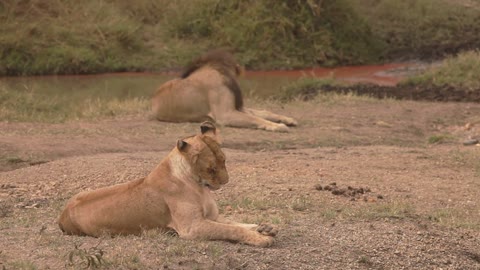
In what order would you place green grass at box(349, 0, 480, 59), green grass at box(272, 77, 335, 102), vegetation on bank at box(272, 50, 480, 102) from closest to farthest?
1. vegetation on bank at box(272, 50, 480, 102)
2. green grass at box(272, 77, 335, 102)
3. green grass at box(349, 0, 480, 59)

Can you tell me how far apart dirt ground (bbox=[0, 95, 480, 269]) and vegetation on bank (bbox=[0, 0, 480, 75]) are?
8.83m

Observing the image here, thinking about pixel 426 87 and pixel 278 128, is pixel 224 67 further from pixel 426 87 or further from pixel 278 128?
pixel 426 87

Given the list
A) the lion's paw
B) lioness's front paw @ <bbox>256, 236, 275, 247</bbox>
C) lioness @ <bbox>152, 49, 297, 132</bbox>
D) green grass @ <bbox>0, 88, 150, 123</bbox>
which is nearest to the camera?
lioness's front paw @ <bbox>256, 236, 275, 247</bbox>

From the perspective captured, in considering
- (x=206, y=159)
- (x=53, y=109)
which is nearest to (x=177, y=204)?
(x=206, y=159)

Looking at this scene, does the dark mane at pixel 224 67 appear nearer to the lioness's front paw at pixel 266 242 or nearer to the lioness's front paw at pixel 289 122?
the lioness's front paw at pixel 289 122

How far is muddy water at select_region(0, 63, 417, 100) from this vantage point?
59.7 feet

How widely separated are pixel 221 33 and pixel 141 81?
3.89m

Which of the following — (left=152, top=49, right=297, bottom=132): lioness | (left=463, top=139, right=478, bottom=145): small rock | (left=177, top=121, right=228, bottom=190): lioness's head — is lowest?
(left=463, top=139, right=478, bottom=145): small rock

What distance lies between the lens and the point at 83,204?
20.2ft

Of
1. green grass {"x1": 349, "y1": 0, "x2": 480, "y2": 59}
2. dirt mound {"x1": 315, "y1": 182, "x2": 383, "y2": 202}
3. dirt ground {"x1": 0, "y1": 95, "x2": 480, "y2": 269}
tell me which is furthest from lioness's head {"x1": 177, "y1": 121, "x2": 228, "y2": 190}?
green grass {"x1": 349, "y1": 0, "x2": 480, "y2": 59}

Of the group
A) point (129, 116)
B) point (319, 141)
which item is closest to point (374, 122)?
point (319, 141)

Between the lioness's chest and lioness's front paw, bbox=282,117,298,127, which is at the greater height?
the lioness's chest

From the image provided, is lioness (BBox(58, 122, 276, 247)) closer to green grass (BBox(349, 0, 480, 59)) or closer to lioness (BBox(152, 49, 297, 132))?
lioness (BBox(152, 49, 297, 132))

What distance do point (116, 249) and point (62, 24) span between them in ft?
61.4
